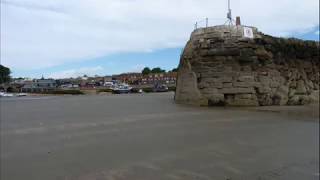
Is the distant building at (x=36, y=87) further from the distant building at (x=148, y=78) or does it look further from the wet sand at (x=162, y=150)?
the wet sand at (x=162, y=150)

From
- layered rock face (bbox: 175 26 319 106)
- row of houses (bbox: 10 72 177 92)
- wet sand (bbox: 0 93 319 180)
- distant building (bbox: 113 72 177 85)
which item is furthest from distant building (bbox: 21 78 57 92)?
wet sand (bbox: 0 93 319 180)

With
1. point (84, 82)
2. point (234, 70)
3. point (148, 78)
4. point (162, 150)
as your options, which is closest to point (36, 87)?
point (148, 78)

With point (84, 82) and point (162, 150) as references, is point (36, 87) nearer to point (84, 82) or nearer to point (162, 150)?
point (84, 82)

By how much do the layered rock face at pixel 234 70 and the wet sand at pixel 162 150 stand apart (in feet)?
22.7

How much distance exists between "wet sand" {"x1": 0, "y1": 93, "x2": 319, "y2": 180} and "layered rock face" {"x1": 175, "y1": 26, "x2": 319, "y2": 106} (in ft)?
22.7

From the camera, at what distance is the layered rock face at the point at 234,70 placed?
24234 mm

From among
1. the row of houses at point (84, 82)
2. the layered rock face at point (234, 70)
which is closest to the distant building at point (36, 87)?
the row of houses at point (84, 82)

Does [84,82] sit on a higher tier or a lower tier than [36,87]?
higher

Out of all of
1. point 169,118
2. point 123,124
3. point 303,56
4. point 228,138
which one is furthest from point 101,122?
point 303,56

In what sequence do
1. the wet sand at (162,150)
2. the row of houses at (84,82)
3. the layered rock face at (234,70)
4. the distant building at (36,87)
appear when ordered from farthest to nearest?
the row of houses at (84,82), the distant building at (36,87), the layered rock face at (234,70), the wet sand at (162,150)

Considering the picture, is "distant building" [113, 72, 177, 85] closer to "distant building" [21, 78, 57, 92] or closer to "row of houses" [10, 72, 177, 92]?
"row of houses" [10, 72, 177, 92]

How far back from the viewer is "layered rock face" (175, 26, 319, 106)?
2423cm

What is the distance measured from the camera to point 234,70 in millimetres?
24297

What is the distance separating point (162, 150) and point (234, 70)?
14419 millimetres
